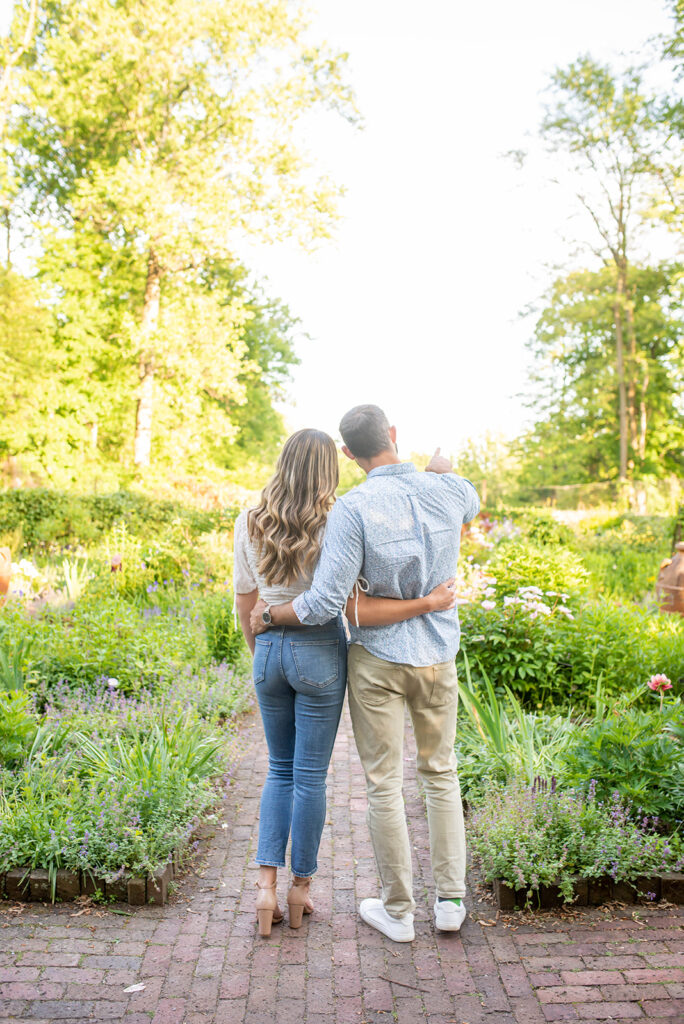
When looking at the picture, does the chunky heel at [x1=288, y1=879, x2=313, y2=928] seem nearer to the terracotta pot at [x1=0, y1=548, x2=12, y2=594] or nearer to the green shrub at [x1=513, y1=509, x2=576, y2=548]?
the terracotta pot at [x1=0, y1=548, x2=12, y2=594]

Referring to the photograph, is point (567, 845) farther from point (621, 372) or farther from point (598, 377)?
point (598, 377)

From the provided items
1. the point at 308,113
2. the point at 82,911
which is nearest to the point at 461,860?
the point at 82,911

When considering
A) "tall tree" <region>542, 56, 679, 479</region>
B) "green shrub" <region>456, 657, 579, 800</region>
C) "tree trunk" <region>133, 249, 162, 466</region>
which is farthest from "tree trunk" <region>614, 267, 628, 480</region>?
"green shrub" <region>456, 657, 579, 800</region>

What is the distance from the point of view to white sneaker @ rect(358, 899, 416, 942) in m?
2.76

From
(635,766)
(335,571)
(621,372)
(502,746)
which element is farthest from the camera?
(621,372)

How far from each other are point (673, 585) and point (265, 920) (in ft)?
16.2

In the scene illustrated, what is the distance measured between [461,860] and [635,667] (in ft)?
A: 8.15

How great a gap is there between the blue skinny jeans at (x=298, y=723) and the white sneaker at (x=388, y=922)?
11.1 inches

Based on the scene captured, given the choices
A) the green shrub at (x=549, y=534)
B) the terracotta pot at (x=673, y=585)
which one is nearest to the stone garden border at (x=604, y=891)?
the terracotta pot at (x=673, y=585)

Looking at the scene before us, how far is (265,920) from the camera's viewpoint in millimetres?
2770

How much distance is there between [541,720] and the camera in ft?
14.6

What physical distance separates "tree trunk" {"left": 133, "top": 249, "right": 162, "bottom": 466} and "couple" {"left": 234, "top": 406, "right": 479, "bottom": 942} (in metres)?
15.5

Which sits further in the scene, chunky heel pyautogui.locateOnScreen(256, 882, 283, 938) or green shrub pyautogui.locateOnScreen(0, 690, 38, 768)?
green shrub pyautogui.locateOnScreen(0, 690, 38, 768)

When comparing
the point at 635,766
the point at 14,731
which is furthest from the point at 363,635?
the point at 14,731
